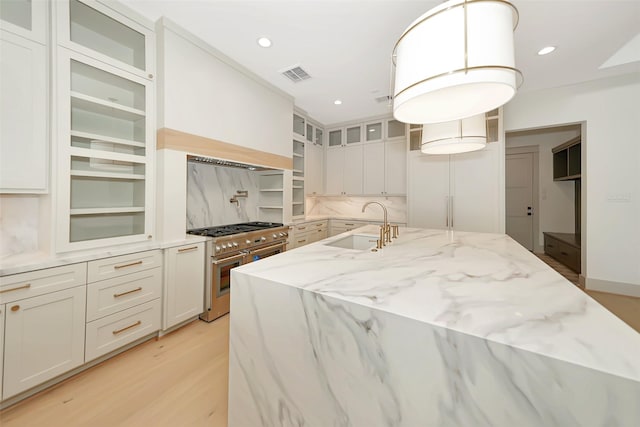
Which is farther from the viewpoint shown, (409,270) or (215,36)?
(215,36)

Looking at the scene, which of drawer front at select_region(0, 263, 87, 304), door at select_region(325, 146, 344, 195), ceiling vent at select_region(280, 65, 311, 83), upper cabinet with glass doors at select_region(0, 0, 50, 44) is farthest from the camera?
door at select_region(325, 146, 344, 195)

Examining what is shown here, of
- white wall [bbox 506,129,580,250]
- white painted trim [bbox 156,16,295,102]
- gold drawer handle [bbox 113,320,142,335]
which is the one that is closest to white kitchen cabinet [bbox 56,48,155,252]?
white painted trim [bbox 156,16,295,102]

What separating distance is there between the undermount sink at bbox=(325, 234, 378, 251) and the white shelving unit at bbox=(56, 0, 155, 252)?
1733 millimetres

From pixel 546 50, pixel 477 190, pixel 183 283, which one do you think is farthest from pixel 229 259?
pixel 546 50

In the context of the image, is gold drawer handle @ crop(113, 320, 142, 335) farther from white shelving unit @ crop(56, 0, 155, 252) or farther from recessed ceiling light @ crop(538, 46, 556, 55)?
recessed ceiling light @ crop(538, 46, 556, 55)

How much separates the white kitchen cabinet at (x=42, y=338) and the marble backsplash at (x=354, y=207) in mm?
3738

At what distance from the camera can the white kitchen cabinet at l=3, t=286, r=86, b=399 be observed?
54.1 inches

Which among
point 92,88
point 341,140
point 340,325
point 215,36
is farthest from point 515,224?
point 92,88

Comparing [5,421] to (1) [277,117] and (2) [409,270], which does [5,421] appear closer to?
(2) [409,270]

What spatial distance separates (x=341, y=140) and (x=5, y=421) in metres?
4.84

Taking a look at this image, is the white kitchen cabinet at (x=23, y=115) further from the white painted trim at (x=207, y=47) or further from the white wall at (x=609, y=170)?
the white wall at (x=609, y=170)

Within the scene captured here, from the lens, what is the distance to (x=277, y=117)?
336 cm

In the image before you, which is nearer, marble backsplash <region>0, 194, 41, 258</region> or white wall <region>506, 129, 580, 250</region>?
marble backsplash <region>0, 194, 41, 258</region>

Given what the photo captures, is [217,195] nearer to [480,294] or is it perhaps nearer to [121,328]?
[121,328]
